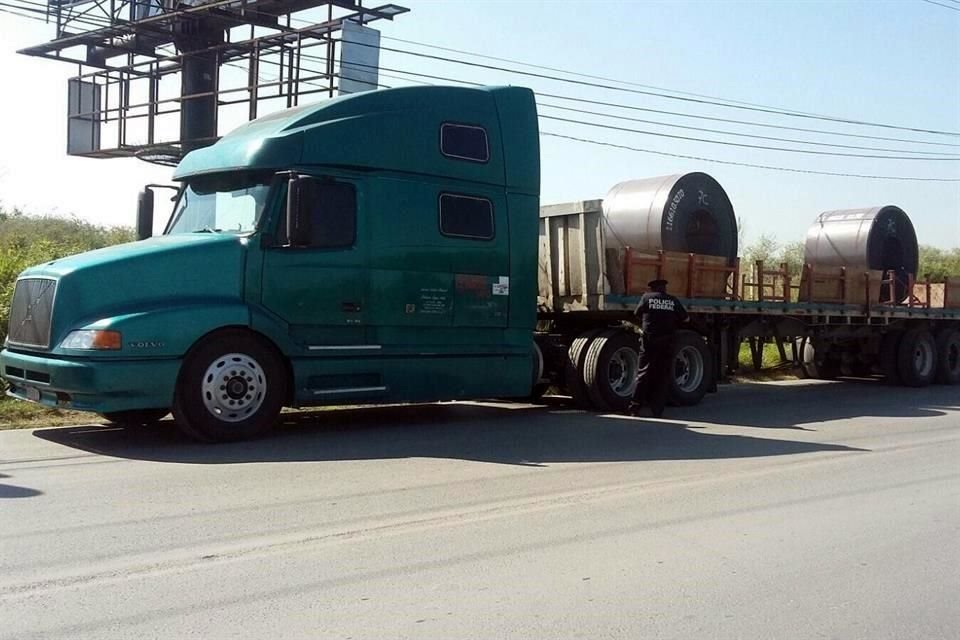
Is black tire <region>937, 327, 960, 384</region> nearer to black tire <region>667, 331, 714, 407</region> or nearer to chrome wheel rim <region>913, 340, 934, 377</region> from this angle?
chrome wheel rim <region>913, 340, 934, 377</region>

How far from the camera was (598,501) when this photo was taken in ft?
23.3

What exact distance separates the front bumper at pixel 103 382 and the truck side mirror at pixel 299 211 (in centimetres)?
153

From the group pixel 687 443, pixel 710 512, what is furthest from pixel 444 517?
pixel 687 443

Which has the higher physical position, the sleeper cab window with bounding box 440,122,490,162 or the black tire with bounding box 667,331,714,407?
the sleeper cab window with bounding box 440,122,490,162

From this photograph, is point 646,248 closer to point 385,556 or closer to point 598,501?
point 598,501

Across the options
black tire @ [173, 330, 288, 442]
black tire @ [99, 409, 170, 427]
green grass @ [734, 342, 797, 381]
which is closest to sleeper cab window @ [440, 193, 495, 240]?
black tire @ [173, 330, 288, 442]

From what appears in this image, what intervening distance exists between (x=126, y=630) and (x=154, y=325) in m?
4.79

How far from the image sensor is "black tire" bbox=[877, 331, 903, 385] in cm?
1841

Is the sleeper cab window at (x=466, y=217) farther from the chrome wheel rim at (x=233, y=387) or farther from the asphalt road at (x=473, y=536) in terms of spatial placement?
the chrome wheel rim at (x=233, y=387)

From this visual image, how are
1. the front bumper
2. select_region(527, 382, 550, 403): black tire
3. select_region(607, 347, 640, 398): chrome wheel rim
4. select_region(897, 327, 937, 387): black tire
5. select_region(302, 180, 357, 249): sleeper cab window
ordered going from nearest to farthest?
the front bumper, select_region(302, 180, 357, 249): sleeper cab window, select_region(607, 347, 640, 398): chrome wheel rim, select_region(527, 382, 550, 403): black tire, select_region(897, 327, 937, 387): black tire

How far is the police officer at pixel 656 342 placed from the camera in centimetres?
1198

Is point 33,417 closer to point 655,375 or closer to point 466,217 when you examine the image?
point 466,217

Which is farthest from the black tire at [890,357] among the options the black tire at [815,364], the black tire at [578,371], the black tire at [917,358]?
the black tire at [578,371]

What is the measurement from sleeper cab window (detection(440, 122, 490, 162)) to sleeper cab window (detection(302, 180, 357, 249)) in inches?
51.7
